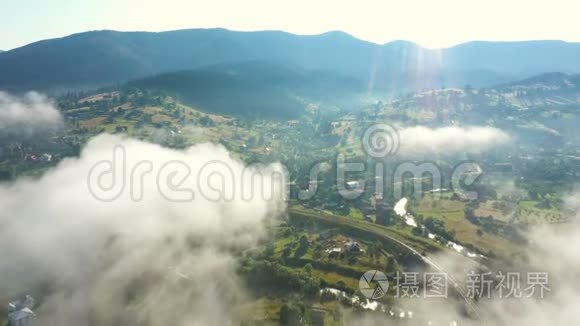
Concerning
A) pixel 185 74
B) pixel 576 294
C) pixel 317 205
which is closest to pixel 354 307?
pixel 576 294

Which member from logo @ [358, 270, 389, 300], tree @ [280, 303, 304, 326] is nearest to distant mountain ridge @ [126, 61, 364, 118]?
logo @ [358, 270, 389, 300]

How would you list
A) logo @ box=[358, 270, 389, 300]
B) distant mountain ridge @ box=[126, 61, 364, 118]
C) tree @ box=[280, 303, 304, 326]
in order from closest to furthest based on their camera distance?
tree @ box=[280, 303, 304, 326]
logo @ box=[358, 270, 389, 300]
distant mountain ridge @ box=[126, 61, 364, 118]

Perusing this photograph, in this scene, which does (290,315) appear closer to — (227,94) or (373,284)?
(373,284)

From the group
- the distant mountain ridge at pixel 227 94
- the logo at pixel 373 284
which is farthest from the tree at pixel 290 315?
the distant mountain ridge at pixel 227 94

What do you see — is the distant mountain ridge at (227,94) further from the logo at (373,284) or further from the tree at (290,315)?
the tree at (290,315)

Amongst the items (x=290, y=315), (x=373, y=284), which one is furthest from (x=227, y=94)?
(x=290, y=315)

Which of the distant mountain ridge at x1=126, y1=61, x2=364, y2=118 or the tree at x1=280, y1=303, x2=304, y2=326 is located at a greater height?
the distant mountain ridge at x1=126, y1=61, x2=364, y2=118

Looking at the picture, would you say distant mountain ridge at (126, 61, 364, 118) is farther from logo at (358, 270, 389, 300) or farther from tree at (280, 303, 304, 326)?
tree at (280, 303, 304, 326)

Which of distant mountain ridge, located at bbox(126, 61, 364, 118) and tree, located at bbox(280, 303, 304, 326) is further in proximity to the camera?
distant mountain ridge, located at bbox(126, 61, 364, 118)

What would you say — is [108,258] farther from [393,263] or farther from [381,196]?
[381,196]
